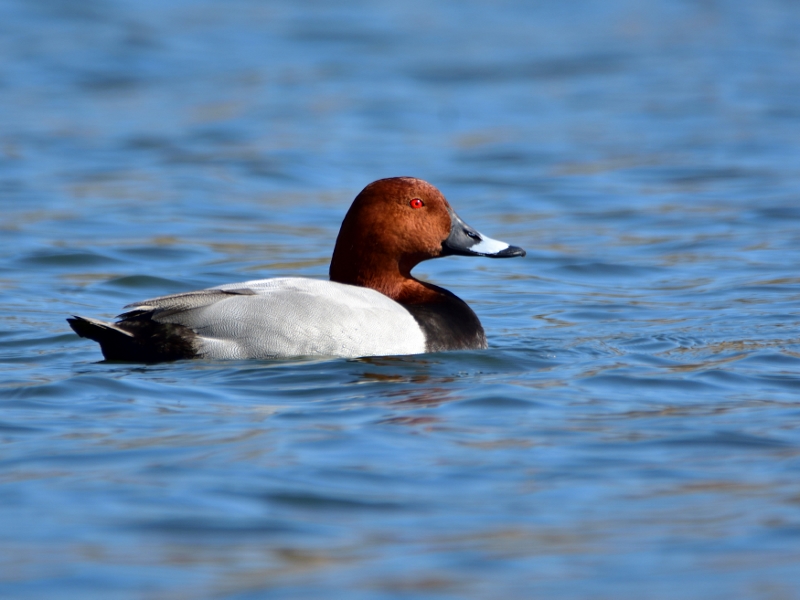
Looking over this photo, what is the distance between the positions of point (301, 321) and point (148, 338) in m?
0.68

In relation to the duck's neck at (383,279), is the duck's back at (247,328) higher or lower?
lower

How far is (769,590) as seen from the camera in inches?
135

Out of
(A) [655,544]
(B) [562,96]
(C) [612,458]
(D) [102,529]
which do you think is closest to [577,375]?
(C) [612,458]

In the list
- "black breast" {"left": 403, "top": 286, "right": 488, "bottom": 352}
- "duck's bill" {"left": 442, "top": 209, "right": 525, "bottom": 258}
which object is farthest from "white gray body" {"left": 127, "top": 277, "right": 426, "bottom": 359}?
"duck's bill" {"left": 442, "top": 209, "right": 525, "bottom": 258}

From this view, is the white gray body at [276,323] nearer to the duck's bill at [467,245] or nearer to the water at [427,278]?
the water at [427,278]

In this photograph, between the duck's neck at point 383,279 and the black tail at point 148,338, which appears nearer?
the black tail at point 148,338

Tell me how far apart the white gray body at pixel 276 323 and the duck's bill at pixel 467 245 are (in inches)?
34.5

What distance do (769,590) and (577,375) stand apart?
2420mm

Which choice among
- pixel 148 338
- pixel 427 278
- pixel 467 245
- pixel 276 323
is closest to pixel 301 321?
pixel 276 323

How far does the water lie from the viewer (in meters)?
3.74

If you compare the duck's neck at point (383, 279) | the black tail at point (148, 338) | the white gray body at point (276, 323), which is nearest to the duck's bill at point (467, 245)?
the duck's neck at point (383, 279)

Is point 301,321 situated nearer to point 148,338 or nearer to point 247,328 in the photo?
point 247,328

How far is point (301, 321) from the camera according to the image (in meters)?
5.82

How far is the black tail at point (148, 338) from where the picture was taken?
5.77 meters
